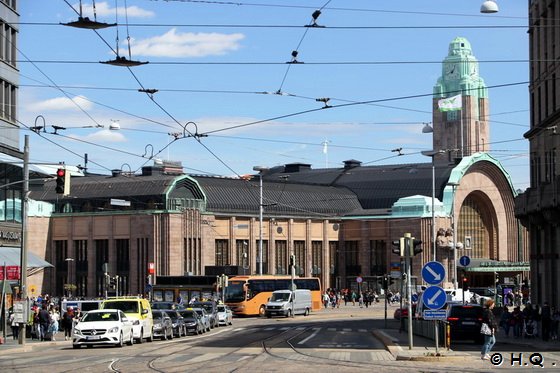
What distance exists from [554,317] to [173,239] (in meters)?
57.3

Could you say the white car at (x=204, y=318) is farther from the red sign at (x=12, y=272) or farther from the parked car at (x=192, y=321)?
the red sign at (x=12, y=272)

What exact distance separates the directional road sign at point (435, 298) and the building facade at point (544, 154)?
21.2 metres

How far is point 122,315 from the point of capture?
38.7m

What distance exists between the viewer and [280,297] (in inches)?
2982

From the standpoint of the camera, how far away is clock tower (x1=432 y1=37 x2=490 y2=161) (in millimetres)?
175875

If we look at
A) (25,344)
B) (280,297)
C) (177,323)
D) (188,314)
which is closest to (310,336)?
(177,323)

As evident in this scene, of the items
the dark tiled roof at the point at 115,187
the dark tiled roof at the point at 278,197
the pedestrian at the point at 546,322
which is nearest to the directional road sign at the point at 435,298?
the pedestrian at the point at 546,322

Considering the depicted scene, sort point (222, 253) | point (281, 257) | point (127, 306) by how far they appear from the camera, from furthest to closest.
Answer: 1. point (281, 257)
2. point (222, 253)
3. point (127, 306)

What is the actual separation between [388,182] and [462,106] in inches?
2359

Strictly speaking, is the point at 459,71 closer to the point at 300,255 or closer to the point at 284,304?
the point at 300,255

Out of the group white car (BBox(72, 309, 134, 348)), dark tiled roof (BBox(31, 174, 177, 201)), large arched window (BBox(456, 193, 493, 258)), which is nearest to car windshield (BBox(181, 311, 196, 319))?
white car (BBox(72, 309, 134, 348))

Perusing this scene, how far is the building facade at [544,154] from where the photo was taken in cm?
5239

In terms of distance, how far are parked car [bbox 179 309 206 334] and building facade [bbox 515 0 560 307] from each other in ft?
53.8

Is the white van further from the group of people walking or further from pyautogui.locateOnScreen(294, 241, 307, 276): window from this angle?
pyautogui.locateOnScreen(294, 241, 307, 276): window
